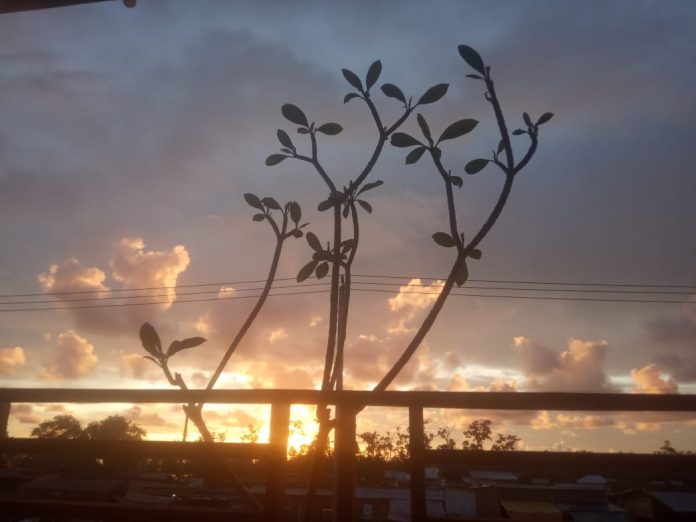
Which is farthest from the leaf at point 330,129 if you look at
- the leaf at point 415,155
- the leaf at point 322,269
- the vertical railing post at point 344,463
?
the vertical railing post at point 344,463

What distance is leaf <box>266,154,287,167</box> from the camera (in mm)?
2078

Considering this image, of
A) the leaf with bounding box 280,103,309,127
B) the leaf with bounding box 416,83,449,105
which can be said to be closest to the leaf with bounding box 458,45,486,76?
the leaf with bounding box 416,83,449,105

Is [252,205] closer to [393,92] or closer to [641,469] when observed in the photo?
[393,92]

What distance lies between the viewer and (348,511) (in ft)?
5.65

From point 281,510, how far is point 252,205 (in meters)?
1.22

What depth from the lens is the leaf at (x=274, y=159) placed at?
6.82ft

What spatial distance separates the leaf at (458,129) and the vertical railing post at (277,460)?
1155 mm

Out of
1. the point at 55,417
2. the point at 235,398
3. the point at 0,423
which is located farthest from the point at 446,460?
the point at 55,417

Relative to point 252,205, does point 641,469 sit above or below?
below

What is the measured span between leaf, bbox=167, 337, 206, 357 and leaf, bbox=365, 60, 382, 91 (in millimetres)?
1175

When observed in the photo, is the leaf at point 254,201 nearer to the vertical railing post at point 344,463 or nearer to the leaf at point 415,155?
the leaf at point 415,155

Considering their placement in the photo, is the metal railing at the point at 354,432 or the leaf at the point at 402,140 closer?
the metal railing at the point at 354,432

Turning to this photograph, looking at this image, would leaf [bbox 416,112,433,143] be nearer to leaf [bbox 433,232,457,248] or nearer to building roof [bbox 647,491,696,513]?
leaf [bbox 433,232,457,248]

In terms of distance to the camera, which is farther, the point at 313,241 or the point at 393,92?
the point at 313,241
